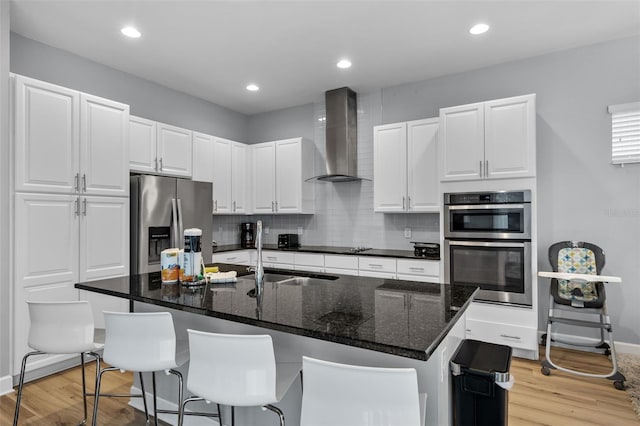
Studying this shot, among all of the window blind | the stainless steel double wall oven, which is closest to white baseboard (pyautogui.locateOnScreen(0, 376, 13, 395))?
the stainless steel double wall oven

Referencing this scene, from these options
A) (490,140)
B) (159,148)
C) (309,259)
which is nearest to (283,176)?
(309,259)

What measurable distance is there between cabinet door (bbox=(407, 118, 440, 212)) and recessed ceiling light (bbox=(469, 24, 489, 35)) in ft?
2.96

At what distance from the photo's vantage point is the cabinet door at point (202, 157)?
14.3 ft

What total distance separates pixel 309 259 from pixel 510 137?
8.26 ft

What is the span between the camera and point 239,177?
502 cm

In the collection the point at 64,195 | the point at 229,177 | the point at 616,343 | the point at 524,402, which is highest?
the point at 229,177

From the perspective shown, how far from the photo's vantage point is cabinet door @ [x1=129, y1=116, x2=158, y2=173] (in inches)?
144

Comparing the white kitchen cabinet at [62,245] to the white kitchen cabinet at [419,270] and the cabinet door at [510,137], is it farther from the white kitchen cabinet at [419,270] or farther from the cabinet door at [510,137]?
the cabinet door at [510,137]

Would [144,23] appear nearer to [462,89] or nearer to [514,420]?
[462,89]

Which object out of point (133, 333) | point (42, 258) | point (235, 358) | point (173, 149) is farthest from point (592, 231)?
point (42, 258)

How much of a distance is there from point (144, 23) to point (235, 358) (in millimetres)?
2935

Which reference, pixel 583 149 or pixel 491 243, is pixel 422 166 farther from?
pixel 583 149

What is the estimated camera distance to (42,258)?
2818mm

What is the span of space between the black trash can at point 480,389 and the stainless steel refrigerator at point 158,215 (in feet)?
9.81
